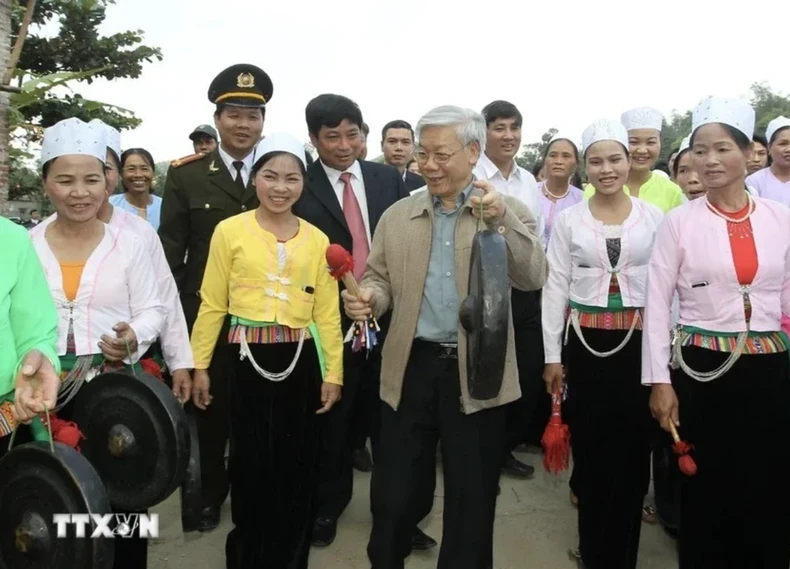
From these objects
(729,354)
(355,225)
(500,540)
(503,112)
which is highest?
(503,112)

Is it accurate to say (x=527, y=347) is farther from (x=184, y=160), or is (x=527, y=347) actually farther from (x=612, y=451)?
(x=184, y=160)

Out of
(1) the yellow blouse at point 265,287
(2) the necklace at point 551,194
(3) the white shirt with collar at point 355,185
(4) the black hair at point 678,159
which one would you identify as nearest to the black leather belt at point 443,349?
(1) the yellow blouse at point 265,287

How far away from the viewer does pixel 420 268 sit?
2701mm

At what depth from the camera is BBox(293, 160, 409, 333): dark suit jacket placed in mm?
3697

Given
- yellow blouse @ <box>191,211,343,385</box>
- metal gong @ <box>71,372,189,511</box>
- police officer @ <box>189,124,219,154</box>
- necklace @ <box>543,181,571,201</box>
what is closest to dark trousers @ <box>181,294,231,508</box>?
yellow blouse @ <box>191,211,343,385</box>

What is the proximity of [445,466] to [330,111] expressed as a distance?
1.97m

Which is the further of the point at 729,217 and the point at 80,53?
the point at 80,53

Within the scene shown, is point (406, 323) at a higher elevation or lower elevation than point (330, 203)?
lower

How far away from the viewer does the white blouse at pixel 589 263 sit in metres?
3.30

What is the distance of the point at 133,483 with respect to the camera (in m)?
2.42

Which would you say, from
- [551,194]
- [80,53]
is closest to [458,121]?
[551,194]

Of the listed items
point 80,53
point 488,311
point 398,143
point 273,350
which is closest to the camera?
point 488,311

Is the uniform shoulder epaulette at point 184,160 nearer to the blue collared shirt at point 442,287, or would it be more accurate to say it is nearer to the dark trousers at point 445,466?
the blue collared shirt at point 442,287

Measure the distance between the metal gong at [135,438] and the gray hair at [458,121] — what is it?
1378 millimetres
